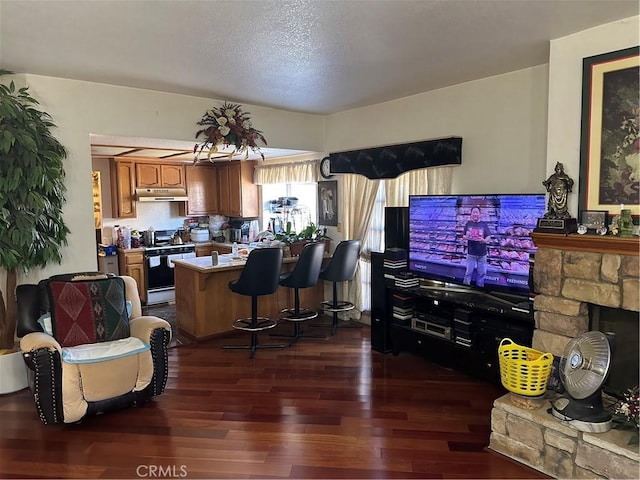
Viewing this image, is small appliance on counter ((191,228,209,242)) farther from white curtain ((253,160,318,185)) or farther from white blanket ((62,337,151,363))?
white blanket ((62,337,151,363))

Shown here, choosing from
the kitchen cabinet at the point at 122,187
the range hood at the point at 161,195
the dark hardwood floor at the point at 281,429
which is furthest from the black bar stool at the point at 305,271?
the kitchen cabinet at the point at 122,187

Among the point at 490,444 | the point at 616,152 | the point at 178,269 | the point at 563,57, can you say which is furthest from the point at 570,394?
the point at 178,269

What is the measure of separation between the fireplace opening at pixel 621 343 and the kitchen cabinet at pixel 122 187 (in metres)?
5.91

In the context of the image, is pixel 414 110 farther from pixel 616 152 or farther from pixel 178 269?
pixel 178 269

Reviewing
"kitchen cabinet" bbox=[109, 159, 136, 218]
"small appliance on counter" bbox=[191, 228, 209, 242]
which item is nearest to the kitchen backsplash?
"kitchen cabinet" bbox=[109, 159, 136, 218]

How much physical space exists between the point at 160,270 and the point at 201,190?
5.06 feet

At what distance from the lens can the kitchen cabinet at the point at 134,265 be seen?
250 inches

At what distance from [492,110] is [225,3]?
2.44 meters

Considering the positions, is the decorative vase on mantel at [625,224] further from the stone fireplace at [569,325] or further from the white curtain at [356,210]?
the white curtain at [356,210]

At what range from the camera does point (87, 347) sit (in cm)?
321

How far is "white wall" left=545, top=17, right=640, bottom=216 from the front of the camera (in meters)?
2.75

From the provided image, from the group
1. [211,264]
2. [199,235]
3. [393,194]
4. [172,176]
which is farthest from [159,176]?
[393,194]

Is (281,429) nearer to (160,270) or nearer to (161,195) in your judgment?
(160,270)

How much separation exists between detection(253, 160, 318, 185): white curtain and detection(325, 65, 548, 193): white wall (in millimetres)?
1414
